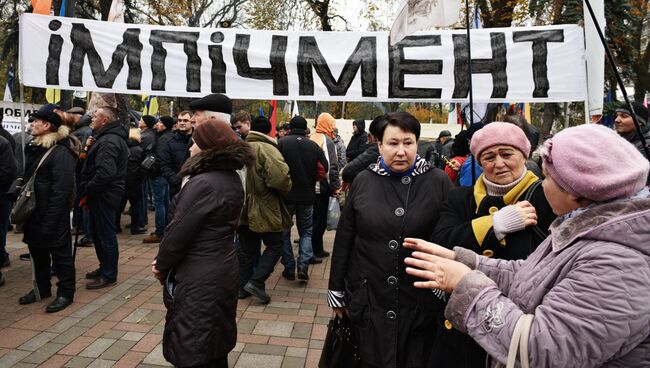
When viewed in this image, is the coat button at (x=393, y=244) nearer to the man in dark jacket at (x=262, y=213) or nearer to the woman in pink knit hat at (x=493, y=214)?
the woman in pink knit hat at (x=493, y=214)

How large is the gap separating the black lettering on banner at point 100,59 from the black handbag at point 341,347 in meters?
2.98

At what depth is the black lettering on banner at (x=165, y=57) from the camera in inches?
162

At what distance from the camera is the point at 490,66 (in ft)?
12.4

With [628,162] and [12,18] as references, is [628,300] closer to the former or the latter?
[628,162]

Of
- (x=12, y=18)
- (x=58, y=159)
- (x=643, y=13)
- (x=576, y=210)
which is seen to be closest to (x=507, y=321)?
(x=576, y=210)

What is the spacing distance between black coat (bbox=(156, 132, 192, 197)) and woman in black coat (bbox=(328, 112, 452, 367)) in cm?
434

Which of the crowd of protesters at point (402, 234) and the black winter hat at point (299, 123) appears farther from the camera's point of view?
the black winter hat at point (299, 123)

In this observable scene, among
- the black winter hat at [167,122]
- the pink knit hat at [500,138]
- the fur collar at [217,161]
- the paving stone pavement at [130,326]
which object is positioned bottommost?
the paving stone pavement at [130,326]

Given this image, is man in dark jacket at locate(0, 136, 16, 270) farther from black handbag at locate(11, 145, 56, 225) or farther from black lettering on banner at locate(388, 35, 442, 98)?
black lettering on banner at locate(388, 35, 442, 98)

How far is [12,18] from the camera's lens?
66.2ft

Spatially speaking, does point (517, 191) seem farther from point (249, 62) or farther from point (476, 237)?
point (249, 62)

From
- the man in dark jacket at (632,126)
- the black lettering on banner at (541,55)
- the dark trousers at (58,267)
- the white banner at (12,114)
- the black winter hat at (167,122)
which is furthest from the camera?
the white banner at (12,114)

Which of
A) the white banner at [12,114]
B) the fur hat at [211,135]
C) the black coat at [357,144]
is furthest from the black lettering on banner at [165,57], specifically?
the white banner at [12,114]

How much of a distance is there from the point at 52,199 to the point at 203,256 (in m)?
2.53
